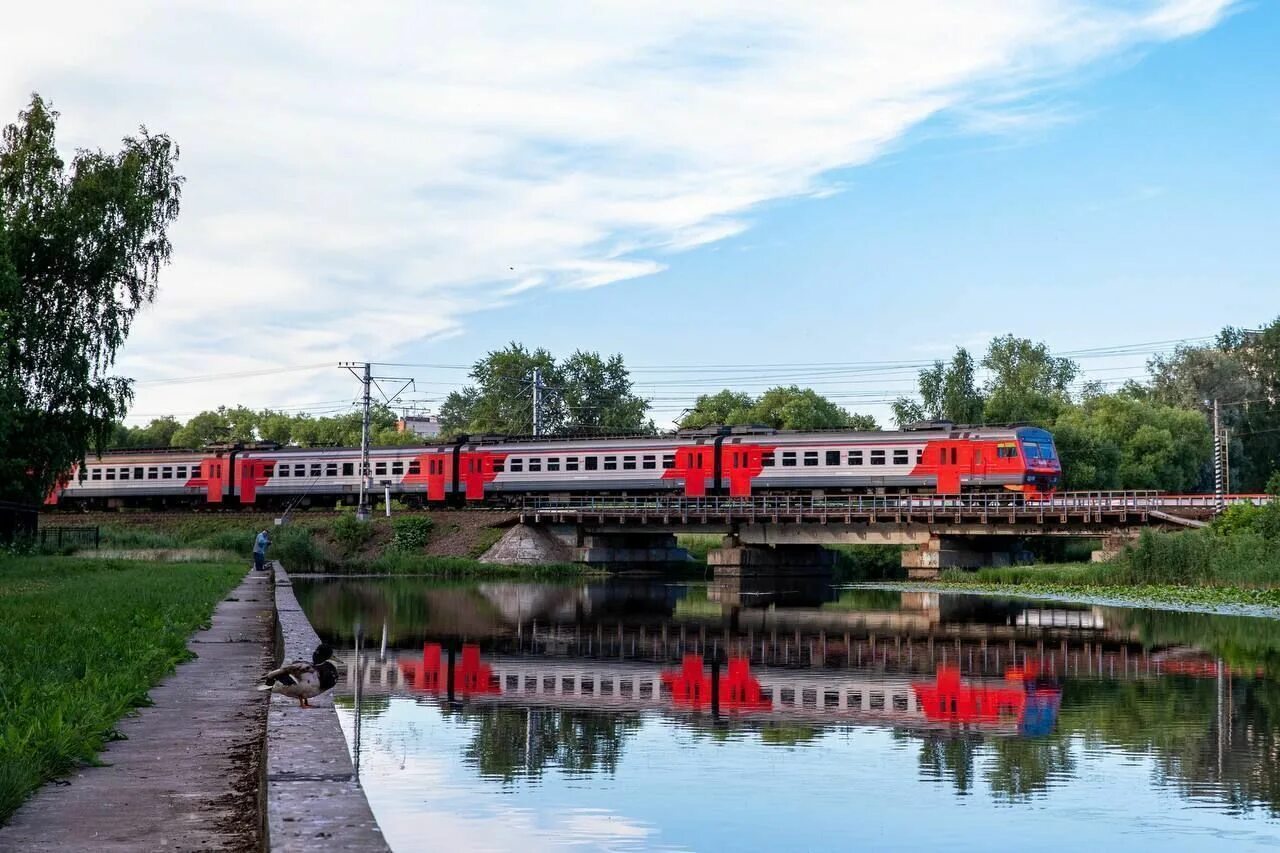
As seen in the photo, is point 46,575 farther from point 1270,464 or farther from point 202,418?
point 202,418

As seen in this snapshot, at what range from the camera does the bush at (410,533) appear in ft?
230

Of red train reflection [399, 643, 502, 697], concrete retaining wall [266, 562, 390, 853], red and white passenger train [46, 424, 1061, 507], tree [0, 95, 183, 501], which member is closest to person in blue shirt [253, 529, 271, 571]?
tree [0, 95, 183, 501]

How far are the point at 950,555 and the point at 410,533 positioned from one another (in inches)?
998

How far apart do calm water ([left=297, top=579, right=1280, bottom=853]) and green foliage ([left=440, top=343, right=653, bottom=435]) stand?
328ft

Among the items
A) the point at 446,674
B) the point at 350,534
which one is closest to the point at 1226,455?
the point at 350,534

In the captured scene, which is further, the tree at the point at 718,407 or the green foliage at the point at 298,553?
the tree at the point at 718,407

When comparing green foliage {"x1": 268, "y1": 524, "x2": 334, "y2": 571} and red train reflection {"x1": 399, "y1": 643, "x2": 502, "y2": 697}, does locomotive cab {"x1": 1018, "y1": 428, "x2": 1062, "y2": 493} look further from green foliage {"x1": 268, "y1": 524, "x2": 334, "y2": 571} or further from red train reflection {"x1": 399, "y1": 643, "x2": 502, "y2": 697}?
red train reflection {"x1": 399, "y1": 643, "x2": 502, "y2": 697}

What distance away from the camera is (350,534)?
7075 centimetres

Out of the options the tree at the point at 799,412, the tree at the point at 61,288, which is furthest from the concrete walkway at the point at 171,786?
the tree at the point at 799,412

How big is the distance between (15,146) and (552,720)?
95.9 ft

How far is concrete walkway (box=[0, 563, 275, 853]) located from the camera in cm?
848

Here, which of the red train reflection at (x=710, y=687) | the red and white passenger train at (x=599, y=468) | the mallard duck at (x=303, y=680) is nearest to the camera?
the mallard duck at (x=303, y=680)

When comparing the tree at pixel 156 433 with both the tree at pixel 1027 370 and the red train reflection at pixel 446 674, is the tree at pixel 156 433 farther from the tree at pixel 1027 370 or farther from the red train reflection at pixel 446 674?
the red train reflection at pixel 446 674

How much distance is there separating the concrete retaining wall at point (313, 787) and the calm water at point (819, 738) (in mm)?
1161
